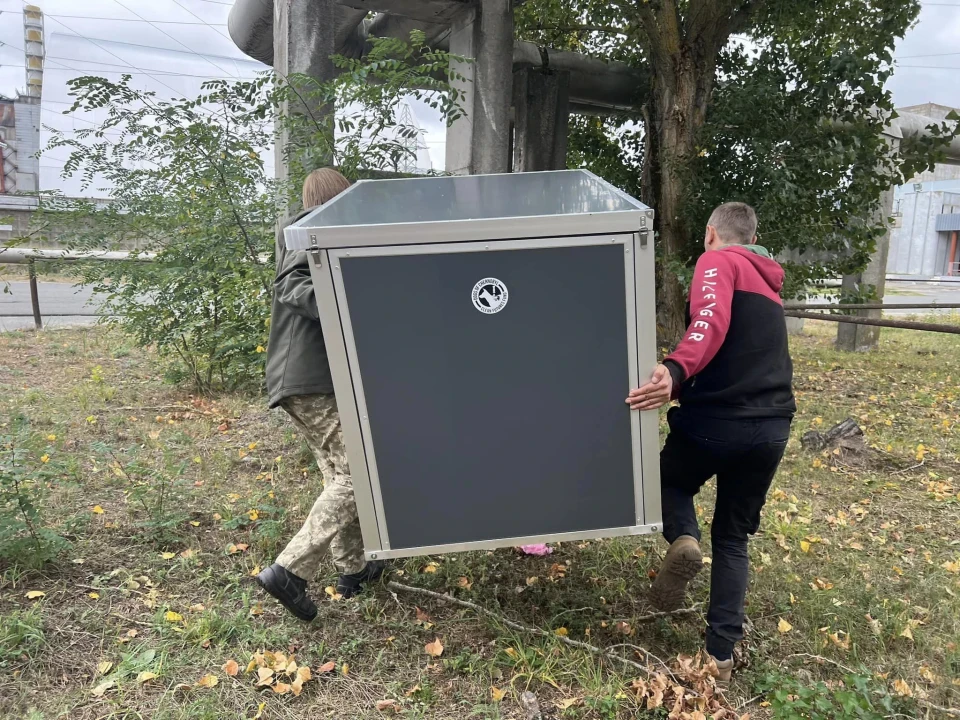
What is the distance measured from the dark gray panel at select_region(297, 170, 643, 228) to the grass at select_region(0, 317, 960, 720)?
5.43ft

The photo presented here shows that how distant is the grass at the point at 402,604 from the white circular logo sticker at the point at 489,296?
1389mm

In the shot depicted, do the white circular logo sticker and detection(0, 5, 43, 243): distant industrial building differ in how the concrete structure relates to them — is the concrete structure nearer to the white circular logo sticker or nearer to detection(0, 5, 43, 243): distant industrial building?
the white circular logo sticker

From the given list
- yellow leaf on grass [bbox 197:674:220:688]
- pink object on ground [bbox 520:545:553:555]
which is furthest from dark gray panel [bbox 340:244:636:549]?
pink object on ground [bbox 520:545:553:555]

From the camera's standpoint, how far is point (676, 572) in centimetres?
266

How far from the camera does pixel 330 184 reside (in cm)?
310

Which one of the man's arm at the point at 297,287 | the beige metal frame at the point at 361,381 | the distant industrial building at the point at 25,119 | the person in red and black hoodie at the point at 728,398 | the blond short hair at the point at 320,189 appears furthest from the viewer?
the distant industrial building at the point at 25,119

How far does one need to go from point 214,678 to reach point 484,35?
633cm

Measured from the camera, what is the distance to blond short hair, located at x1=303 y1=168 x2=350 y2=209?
307cm

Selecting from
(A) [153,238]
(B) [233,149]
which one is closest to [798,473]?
(B) [233,149]

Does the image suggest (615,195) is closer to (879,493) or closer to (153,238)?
(879,493)

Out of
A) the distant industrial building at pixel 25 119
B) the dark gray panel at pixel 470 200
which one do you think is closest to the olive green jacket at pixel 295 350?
the dark gray panel at pixel 470 200

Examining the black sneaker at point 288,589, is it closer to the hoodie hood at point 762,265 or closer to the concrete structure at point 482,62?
the hoodie hood at point 762,265

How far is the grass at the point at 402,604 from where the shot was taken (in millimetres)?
2578

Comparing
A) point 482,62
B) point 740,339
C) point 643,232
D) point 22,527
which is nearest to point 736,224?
point 740,339
